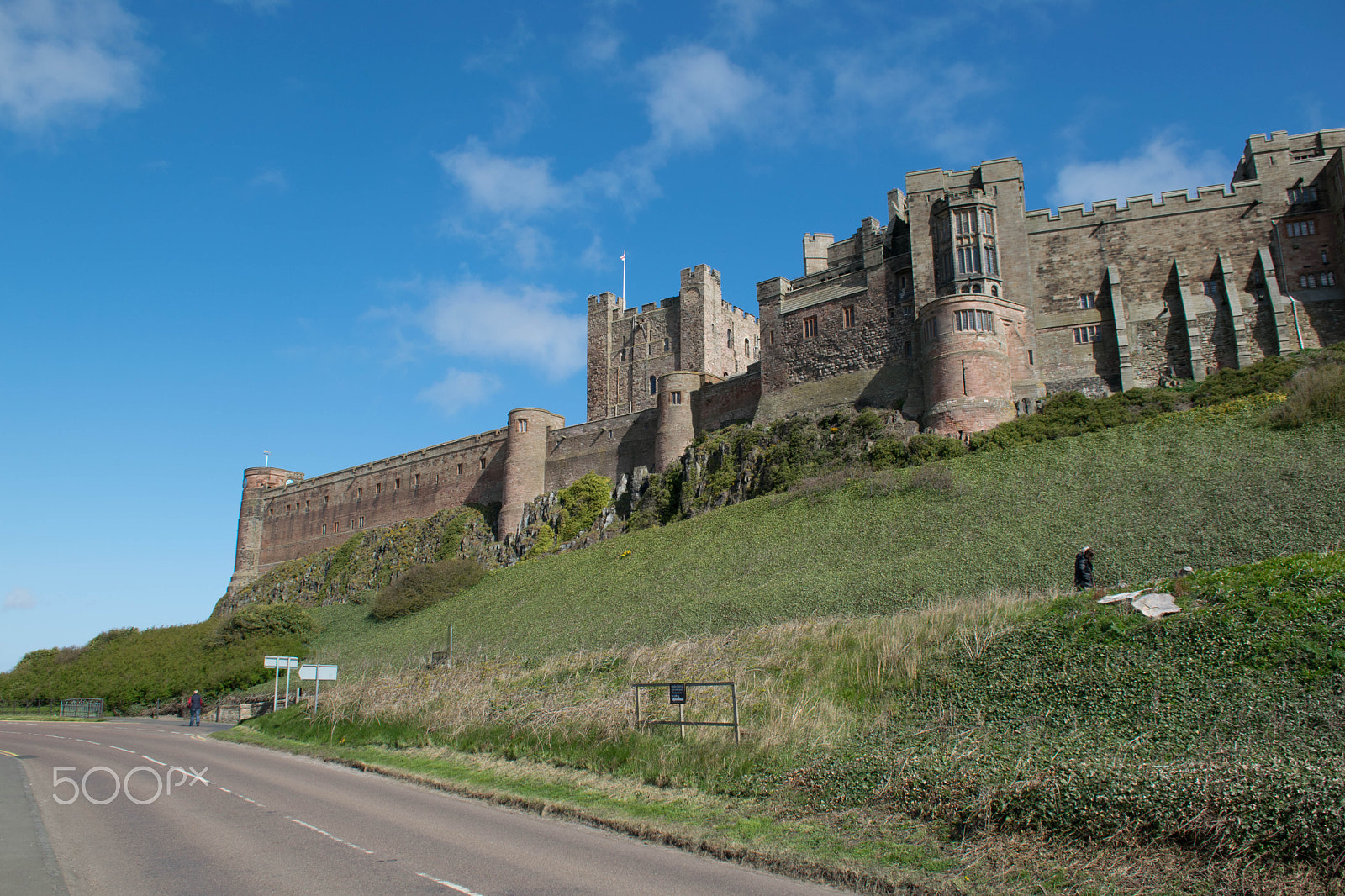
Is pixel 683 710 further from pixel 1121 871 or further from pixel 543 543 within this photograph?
pixel 543 543

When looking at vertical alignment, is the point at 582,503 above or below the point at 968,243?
below

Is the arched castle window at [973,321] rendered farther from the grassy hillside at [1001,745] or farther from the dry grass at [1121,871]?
the dry grass at [1121,871]

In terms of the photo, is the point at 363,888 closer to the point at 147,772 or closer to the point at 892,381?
the point at 147,772

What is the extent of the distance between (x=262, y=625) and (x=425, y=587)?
8.82 m

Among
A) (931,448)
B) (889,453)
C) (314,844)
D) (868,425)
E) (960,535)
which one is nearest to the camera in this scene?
(314,844)

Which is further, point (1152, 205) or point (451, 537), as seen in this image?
point (451, 537)

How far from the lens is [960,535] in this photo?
83.0 feet

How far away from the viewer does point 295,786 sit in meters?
14.6

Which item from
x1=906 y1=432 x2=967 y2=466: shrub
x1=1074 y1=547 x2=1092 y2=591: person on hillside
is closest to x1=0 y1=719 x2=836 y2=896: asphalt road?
x1=1074 y1=547 x2=1092 y2=591: person on hillside

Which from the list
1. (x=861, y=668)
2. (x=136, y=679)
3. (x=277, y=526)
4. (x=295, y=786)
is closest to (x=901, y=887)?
(x=861, y=668)

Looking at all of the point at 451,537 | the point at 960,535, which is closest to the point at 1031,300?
the point at 960,535

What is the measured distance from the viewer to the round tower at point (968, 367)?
33.7 metres

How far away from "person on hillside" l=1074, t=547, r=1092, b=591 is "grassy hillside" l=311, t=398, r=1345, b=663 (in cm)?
211

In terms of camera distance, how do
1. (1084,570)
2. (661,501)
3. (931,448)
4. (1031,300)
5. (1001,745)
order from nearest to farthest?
(1001,745)
(1084,570)
(931,448)
(1031,300)
(661,501)
